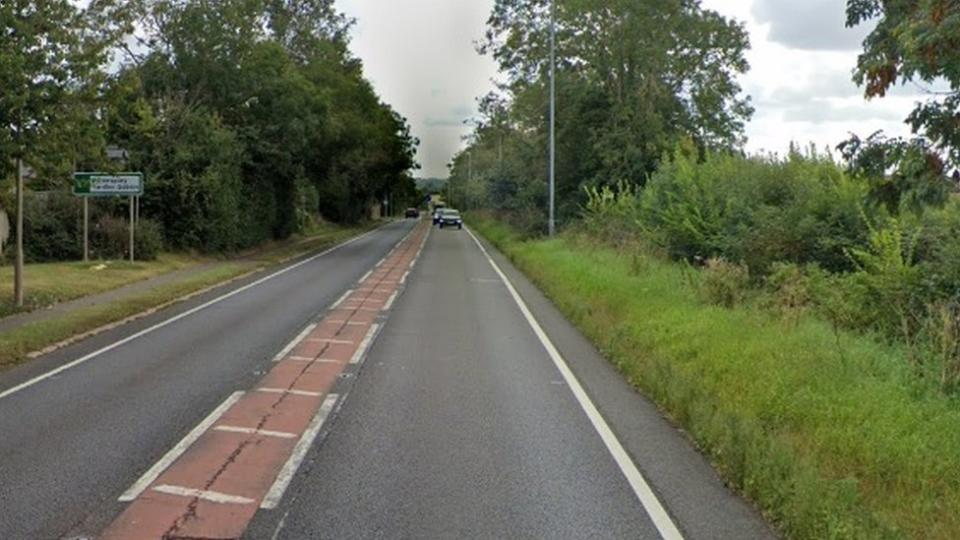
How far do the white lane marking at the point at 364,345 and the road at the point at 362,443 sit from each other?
0.10 m

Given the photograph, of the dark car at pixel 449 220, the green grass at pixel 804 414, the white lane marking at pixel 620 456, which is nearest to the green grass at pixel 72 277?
the white lane marking at pixel 620 456

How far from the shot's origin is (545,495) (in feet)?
22.8

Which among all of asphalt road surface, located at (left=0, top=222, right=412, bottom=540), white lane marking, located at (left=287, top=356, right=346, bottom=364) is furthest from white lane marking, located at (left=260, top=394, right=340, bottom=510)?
white lane marking, located at (left=287, top=356, right=346, bottom=364)

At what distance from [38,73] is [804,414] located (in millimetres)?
14265

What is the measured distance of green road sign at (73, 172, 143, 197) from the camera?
27719mm

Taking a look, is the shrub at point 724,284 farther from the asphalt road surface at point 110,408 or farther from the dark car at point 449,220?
the dark car at point 449,220

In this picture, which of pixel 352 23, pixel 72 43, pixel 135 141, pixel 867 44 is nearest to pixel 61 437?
pixel 867 44

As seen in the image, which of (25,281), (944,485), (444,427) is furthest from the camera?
(25,281)

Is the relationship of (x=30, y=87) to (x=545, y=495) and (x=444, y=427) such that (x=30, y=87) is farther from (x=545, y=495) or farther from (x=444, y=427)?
(x=545, y=495)

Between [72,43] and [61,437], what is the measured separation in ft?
37.6

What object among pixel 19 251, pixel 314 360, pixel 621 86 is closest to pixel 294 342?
pixel 314 360

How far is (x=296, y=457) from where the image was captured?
790 cm

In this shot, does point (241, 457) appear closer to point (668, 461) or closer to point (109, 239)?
point (668, 461)

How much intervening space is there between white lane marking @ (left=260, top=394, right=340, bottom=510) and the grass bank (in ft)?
17.3
